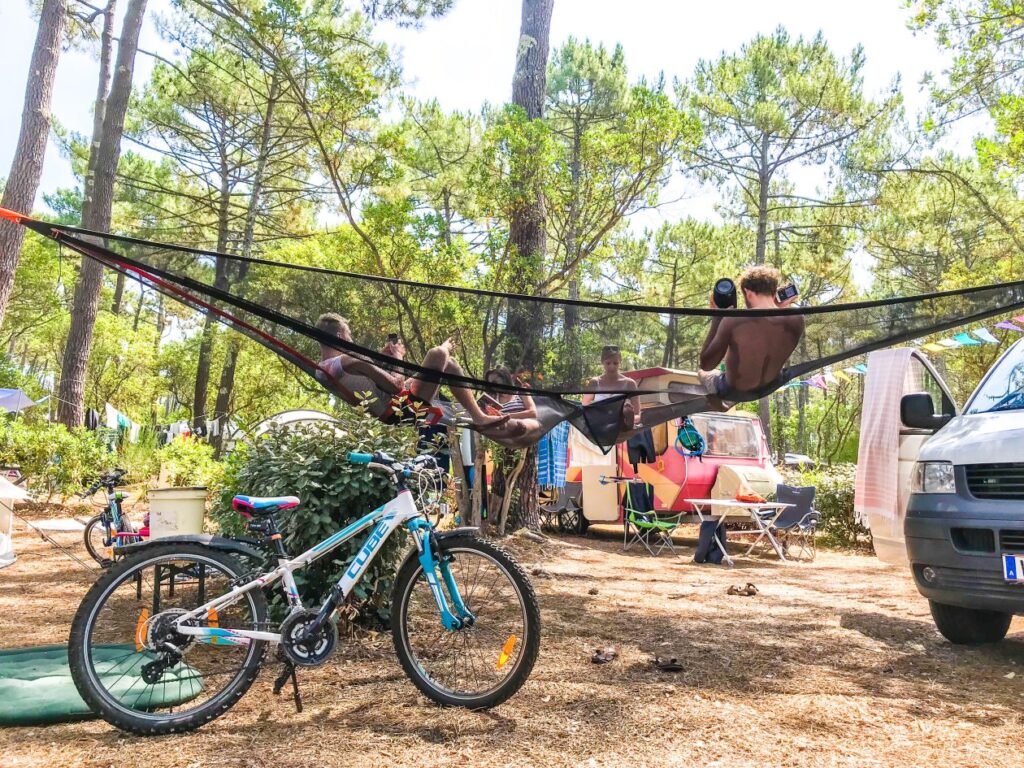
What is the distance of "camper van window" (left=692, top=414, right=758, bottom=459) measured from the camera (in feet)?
33.5

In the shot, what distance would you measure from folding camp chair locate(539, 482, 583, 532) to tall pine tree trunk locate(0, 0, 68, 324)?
747 centimetres

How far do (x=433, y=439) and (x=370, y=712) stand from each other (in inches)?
81.1

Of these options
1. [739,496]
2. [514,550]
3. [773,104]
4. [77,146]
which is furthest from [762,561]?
[77,146]

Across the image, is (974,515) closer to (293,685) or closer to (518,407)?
(518,407)

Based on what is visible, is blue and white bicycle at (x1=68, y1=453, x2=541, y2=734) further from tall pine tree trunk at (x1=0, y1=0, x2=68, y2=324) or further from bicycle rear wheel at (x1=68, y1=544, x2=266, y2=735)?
tall pine tree trunk at (x1=0, y1=0, x2=68, y2=324)

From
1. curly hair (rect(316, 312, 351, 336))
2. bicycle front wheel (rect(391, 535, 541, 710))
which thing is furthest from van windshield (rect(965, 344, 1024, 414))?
curly hair (rect(316, 312, 351, 336))

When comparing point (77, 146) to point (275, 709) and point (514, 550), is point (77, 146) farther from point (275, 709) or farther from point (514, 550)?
point (275, 709)

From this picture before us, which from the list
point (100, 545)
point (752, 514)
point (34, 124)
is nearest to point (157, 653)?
point (100, 545)

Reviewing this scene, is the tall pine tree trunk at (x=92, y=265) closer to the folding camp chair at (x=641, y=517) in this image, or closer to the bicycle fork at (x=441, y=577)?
the folding camp chair at (x=641, y=517)

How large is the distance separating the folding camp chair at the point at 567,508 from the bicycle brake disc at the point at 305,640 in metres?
8.43

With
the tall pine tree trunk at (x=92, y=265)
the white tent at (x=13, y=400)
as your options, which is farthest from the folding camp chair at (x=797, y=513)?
the white tent at (x=13, y=400)

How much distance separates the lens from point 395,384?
425 cm

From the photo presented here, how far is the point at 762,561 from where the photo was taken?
8602mm

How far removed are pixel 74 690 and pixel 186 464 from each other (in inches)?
292
